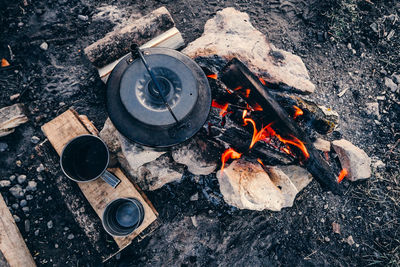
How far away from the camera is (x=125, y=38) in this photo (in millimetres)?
2791

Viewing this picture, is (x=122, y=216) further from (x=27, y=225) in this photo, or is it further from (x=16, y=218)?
(x=16, y=218)

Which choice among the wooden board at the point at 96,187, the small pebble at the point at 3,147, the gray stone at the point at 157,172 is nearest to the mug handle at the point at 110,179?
the wooden board at the point at 96,187

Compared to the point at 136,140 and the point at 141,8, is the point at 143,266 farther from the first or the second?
the point at 141,8

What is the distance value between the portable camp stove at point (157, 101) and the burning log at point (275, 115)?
428 millimetres

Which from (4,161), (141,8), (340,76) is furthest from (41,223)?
(340,76)

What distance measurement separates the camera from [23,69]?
10.1 feet

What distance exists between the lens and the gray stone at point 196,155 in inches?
105

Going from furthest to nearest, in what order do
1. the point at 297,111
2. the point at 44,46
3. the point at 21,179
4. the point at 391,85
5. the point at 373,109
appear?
1. the point at 391,85
2. the point at 373,109
3. the point at 44,46
4. the point at 21,179
5. the point at 297,111

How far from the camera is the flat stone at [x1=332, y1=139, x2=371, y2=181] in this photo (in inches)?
117

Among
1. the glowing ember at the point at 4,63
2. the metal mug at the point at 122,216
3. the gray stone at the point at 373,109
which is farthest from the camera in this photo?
the gray stone at the point at 373,109

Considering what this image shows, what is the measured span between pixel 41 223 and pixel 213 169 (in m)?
2.18

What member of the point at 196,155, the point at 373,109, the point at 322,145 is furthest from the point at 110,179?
the point at 373,109

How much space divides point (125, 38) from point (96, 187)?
1.72 m

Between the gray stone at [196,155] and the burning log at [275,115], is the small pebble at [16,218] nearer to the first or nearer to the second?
the gray stone at [196,155]
